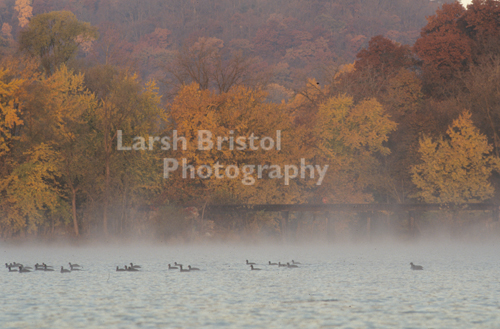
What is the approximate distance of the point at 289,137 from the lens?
212 feet

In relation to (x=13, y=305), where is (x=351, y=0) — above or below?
above

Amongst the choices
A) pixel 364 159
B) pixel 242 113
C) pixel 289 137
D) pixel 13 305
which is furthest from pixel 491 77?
pixel 13 305

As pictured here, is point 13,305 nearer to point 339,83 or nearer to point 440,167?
point 440,167

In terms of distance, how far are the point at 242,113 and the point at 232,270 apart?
87.0ft

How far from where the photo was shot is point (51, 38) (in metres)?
68.3

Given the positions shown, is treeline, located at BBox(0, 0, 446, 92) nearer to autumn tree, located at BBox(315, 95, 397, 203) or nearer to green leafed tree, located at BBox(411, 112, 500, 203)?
autumn tree, located at BBox(315, 95, 397, 203)

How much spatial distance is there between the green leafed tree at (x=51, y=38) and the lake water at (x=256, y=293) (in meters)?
26.2

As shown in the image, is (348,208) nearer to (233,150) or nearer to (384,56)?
(233,150)

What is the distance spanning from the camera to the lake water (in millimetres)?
21203

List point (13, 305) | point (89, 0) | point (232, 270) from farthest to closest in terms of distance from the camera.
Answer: point (89, 0) → point (232, 270) → point (13, 305)

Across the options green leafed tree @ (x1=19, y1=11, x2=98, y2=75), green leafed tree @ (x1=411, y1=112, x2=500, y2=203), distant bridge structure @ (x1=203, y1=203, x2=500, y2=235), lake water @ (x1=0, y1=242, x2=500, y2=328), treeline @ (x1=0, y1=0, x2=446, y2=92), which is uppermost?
treeline @ (x1=0, y1=0, x2=446, y2=92)

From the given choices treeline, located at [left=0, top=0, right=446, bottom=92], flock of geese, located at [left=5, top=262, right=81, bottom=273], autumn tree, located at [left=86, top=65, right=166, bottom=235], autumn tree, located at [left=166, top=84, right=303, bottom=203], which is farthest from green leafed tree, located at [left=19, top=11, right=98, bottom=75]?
treeline, located at [left=0, top=0, right=446, bottom=92]

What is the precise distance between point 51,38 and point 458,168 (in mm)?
42098

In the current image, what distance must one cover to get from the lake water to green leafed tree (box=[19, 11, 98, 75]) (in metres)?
26.2
